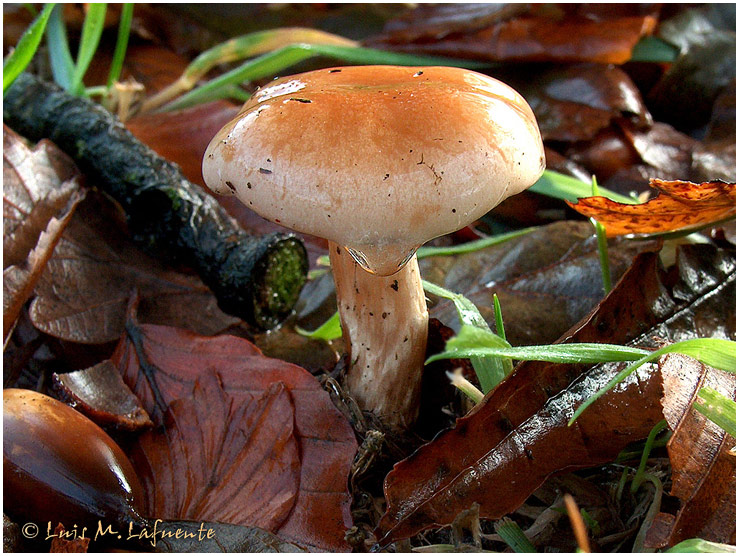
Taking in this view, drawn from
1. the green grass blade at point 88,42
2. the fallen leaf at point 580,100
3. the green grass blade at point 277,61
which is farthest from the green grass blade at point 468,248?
the green grass blade at point 88,42

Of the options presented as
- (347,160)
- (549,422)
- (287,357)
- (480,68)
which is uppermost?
(347,160)

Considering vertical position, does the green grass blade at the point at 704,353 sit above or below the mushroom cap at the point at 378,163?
below

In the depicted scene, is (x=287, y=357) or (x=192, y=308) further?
(x=192, y=308)

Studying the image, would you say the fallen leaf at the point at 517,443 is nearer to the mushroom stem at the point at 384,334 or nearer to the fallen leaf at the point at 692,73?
the mushroom stem at the point at 384,334

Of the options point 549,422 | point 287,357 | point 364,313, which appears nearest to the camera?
point 549,422

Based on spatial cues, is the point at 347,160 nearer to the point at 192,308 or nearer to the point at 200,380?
the point at 200,380

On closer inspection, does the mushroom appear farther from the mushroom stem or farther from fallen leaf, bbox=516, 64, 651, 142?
fallen leaf, bbox=516, 64, 651, 142

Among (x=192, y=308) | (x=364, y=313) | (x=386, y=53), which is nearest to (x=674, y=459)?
(x=364, y=313)

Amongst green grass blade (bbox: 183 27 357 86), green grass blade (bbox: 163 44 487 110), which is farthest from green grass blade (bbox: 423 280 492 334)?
green grass blade (bbox: 183 27 357 86)
